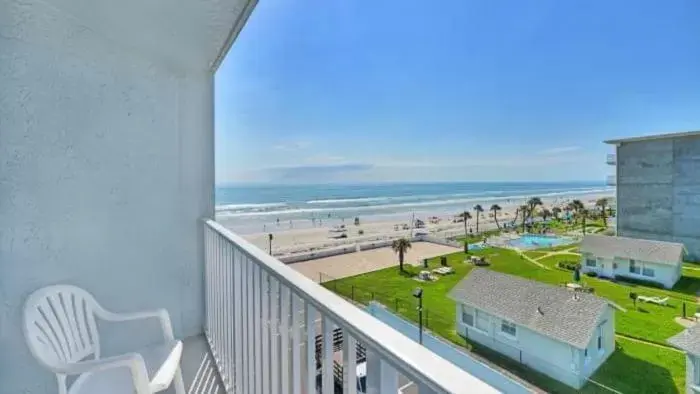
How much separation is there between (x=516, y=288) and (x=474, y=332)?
0.36 meters

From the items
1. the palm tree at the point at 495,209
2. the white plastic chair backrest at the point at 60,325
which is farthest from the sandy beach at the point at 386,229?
the white plastic chair backrest at the point at 60,325

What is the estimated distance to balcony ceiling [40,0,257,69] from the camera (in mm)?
1496

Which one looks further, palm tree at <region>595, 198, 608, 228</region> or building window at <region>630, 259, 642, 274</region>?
palm tree at <region>595, 198, 608, 228</region>

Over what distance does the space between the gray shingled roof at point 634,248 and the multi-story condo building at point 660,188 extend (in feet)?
0.12

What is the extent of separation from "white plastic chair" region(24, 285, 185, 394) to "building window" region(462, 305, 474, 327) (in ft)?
3.98

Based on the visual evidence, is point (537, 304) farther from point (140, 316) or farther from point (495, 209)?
point (495, 209)

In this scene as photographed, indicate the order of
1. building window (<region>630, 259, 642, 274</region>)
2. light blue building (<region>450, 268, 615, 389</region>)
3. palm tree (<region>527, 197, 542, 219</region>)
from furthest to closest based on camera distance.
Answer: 1. palm tree (<region>527, 197, 542, 219</region>)
2. building window (<region>630, 259, 642, 274</region>)
3. light blue building (<region>450, 268, 615, 389</region>)

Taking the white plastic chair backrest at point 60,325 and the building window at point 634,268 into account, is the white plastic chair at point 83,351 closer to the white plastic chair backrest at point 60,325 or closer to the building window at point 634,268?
the white plastic chair backrest at point 60,325

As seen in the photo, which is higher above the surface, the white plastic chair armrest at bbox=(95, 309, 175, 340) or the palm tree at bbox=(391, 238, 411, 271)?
the palm tree at bbox=(391, 238, 411, 271)

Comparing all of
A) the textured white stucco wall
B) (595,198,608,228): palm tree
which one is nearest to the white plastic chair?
the textured white stucco wall

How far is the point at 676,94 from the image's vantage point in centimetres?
253

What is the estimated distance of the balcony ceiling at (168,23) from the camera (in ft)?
4.91

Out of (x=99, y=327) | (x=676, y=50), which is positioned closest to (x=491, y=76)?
(x=676, y=50)

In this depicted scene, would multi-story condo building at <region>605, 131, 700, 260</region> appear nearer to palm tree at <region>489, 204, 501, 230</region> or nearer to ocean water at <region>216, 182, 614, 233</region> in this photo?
ocean water at <region>216, 182, 614, 233</region>
